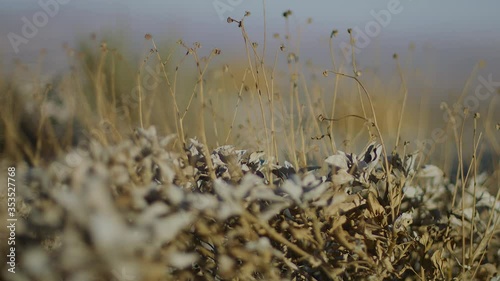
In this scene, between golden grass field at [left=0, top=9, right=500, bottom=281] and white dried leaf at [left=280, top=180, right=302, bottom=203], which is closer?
golden grass field at [left=0, top=9, right=500, bottom=281]

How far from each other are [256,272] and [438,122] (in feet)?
15.9

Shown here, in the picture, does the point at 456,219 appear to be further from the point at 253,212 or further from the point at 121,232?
the point at 121,232

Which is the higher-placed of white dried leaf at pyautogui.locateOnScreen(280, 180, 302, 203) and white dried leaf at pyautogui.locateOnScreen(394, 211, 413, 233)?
white dried leaf at pyautogui.locateOnScreen(280, 180, 302, 203)

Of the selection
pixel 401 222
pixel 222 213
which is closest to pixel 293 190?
pixel 222 213

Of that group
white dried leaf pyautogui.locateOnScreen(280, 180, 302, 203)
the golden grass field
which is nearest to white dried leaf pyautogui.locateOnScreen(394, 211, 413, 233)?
the golden grass field

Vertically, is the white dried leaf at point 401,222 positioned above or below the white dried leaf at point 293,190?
below

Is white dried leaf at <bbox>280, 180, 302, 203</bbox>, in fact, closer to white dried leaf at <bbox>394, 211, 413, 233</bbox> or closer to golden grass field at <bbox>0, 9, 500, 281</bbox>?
golden grass field at <bbox>0, 9, 500, 281</bbox>

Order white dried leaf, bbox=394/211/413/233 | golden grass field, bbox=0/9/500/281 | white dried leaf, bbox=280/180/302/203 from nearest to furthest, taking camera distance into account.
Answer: golden grass field, bbox=0/9/500/281 < white dried leaf, bbox=280/180/302/203 < white dried leaf, bbox=394/211/413/233

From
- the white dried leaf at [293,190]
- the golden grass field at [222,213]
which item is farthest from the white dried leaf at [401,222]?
the white dried leaf at [293,190]

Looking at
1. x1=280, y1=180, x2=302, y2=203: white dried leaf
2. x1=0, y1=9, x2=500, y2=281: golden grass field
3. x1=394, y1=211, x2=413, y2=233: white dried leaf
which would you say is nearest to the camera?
x1=0, y1=9, x2=500, y2=281: golden grass field

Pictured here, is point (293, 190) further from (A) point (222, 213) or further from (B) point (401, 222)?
(B) point (401, 222)

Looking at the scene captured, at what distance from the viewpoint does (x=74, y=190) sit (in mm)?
809

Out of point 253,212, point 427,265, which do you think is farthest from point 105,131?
point 427,265

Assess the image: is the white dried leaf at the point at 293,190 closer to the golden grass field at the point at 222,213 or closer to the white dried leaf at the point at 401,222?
the golden grass field at the point at 222,213
